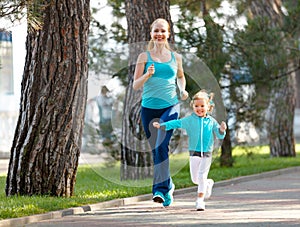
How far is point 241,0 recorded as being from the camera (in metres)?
20.9

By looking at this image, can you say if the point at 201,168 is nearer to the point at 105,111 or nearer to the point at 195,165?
the point at 195,165

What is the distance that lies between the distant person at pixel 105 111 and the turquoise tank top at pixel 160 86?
3708 millimetres

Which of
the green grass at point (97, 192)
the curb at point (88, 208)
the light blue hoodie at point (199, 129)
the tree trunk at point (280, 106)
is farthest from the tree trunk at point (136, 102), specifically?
the tree trunk at point (280, 106)

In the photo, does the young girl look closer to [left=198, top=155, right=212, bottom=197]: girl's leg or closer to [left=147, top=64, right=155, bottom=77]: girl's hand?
[left=198, top=155, right=212, bottom=197]: girl's leg

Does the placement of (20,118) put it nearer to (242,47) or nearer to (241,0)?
(242,47)

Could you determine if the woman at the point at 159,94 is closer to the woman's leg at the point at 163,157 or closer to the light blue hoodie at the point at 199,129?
the woman's leg at the point at 163,157

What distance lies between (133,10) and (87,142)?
8.83 feet

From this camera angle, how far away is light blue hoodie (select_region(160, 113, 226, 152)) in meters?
9.74

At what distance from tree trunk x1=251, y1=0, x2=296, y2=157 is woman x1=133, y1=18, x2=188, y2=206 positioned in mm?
11114

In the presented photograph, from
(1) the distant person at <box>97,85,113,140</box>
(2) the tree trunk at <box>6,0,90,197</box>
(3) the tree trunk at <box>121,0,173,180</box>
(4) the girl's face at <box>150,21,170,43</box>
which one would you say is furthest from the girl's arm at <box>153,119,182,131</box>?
(3) the tree trunk at <box>121,0,173,180</box>

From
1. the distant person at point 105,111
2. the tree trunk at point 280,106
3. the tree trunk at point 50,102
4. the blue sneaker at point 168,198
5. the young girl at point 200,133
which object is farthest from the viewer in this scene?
the tree trunk at point 280,106

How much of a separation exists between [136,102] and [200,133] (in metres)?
5.79

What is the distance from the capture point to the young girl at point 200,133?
9789 millimetres

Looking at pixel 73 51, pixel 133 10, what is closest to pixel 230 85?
pixel 133 10
